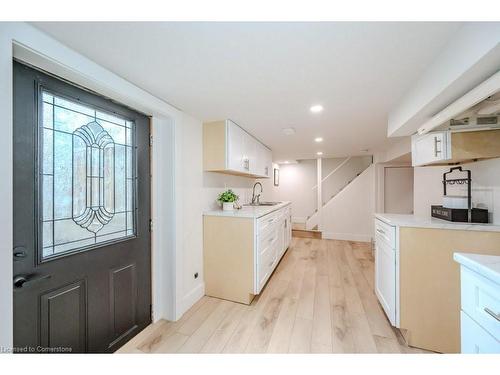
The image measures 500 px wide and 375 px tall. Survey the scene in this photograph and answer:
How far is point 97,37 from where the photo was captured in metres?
1.02

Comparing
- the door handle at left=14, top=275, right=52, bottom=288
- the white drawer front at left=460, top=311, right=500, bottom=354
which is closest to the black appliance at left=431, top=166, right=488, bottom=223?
the white drawer front at left=460, top=311, right=500, bottom=354

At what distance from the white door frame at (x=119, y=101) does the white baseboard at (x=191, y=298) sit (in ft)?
0.27

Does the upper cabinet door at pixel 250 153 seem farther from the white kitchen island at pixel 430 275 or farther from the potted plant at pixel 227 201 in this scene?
the white kitchen island at pixel 430 275

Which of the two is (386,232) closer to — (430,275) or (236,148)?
(430,275)

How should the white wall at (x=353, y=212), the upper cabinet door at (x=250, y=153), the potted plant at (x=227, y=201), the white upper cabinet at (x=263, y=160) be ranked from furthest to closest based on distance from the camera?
the white wall at (x=353, y=212), the white upper cabinet at (x=263, y=160), the upper cabinet door at (x=250, y=153), the potted plant at (x=227, y=201)

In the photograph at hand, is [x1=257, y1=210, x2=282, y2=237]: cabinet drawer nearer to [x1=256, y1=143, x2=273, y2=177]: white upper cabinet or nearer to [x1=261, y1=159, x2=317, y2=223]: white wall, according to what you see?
[x1=256, y1=143, x2=273, y2=177]: white upper cabinet

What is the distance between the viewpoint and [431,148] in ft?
5.52

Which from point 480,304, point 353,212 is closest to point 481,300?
point 480,304

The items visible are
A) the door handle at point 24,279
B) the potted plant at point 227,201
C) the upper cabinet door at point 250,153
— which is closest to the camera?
the door handle at point 24,279

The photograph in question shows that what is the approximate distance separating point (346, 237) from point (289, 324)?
3.77 m

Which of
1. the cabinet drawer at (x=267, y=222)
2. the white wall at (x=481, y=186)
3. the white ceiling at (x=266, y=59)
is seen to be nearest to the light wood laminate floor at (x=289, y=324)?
the cabinet drawer at (x=267, y=222)

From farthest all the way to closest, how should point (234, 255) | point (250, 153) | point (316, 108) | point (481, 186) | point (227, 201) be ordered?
point (250, 153)
point (227, 201)
point (234, 255)
point (316, 108)
point (481, 186)

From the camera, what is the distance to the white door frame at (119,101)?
2.85 feet
